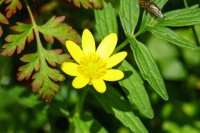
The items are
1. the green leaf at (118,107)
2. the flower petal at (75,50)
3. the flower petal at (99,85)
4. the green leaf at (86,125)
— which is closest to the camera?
the flower petal at (99,85)

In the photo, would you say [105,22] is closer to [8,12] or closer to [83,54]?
[83,54]

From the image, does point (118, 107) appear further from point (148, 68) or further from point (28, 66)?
point (28, 66)

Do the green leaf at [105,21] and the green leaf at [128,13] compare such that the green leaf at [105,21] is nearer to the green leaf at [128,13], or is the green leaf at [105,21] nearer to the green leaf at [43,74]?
the green leaf at [128,13]

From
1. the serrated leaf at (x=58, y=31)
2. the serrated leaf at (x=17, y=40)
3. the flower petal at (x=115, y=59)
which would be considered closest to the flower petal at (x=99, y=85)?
the flower petal at (x=115, y=59)

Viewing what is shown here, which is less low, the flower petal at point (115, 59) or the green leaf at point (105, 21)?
the green leaf at point (105, 21)

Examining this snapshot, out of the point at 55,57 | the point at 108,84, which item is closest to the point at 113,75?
the point at 55,57

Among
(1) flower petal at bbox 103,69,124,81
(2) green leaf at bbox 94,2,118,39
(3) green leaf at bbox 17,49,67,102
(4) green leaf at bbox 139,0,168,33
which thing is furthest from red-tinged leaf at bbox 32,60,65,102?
(4) green leaf at bbox 139,0,168,33
